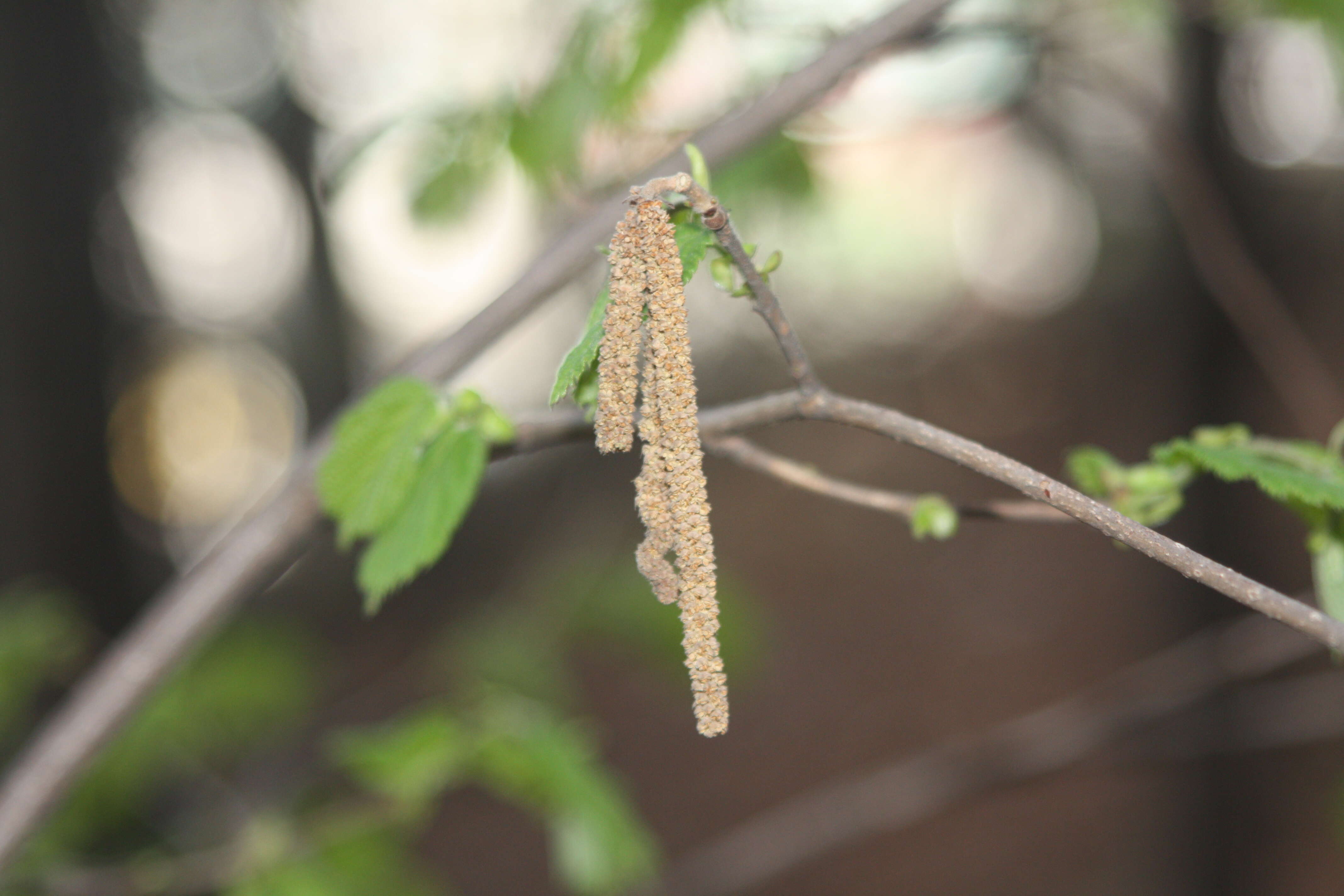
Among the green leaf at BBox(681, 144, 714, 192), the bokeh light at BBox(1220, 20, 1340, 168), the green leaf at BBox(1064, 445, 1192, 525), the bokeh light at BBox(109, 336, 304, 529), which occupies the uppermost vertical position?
the bokeh light at BBox(1220, 20, 1340, 168)

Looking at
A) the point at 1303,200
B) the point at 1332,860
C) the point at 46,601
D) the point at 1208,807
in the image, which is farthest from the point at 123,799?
the point at 1303,200

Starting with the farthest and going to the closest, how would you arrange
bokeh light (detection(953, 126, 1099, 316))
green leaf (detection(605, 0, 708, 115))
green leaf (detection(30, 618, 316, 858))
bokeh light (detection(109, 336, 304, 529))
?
bokeh light (detection(953, 126, 1099, 316))
bokeh light (detection(109, 336, 304, 529))
green leaf (detection(30, 618, 316, 858))
green leaf (detection(605, 0, 708, 115))

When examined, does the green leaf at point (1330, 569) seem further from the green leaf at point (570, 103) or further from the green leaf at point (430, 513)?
the green leaf at point (570, 103)

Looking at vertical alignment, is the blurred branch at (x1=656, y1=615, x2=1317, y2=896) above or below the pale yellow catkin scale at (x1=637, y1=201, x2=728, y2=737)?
above

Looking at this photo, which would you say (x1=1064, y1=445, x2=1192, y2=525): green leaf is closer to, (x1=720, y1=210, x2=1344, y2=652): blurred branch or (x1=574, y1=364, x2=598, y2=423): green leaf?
(x1=720, y1=210, x2=1344, y2=652): blurred branch

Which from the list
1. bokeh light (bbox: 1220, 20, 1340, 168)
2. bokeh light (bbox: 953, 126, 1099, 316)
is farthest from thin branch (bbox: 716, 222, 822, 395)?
bokeh light (bbox: 953, 126, 1099, 316)

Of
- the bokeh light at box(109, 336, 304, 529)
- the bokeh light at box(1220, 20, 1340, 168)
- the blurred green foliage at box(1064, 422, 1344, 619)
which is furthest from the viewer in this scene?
the bokeh light at box(109, 336, 304, 529)

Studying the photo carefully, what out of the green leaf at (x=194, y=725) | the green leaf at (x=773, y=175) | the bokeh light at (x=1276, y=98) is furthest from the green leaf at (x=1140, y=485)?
the bokeh light at (x=1276, y=98)

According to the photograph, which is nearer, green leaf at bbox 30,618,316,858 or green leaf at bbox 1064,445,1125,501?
green leaf at bbox 1064,445,1125,501

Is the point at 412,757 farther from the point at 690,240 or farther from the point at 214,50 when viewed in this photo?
the point at 214,50
